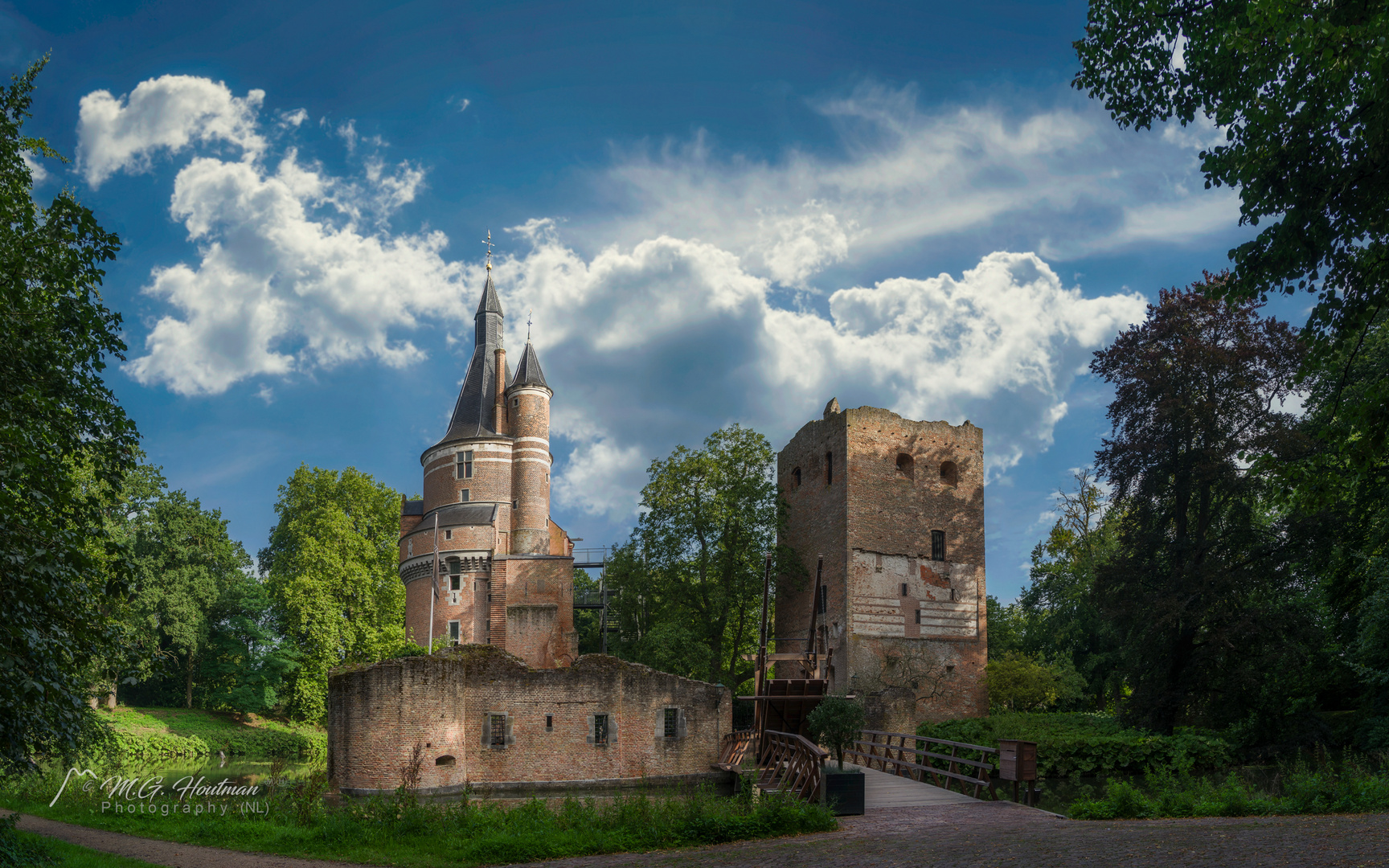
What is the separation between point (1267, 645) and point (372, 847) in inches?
793

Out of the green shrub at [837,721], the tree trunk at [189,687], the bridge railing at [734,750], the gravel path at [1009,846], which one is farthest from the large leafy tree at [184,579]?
the green shrub at [837,721]

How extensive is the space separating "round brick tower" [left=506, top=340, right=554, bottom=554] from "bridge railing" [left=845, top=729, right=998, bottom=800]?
2009cm

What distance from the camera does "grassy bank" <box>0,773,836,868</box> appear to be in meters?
12.0

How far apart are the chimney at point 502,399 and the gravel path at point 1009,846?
2810 centimetres

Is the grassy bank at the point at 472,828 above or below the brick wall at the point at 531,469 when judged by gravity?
below

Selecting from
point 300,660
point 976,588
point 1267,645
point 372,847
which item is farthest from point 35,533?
point 300,660

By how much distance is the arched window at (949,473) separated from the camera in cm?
3344

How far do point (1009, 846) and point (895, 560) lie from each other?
21.2 m

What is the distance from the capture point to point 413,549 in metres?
40.1

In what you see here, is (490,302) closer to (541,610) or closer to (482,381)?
(482,381)

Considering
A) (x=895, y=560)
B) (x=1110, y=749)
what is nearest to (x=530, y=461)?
(x=895, y=560)

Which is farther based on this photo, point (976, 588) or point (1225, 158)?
point (976, 588)

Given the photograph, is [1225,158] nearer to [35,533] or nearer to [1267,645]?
[35,533]

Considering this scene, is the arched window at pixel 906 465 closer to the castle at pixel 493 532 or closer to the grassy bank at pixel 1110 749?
the grassy bank at pixel 1110 749
